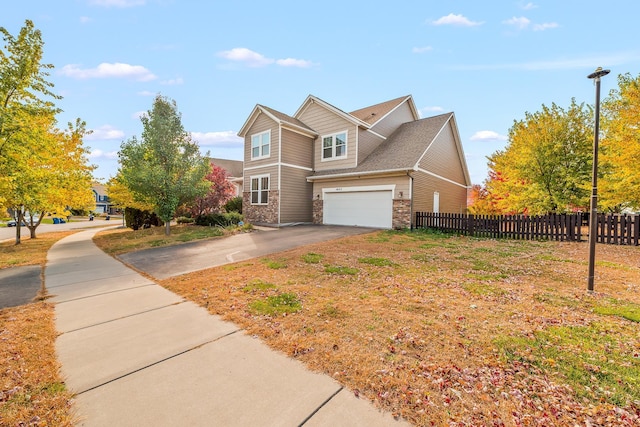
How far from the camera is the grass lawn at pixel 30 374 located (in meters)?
2.25

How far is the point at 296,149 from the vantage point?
17.9 meters

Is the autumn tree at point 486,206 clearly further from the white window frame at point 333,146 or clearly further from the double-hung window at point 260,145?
the double-hung window at point 260,145

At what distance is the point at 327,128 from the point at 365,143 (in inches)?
113

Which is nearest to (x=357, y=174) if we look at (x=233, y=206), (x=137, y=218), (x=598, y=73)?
(x=598, y=73)

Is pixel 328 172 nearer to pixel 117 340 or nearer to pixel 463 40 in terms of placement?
pixel 463 40

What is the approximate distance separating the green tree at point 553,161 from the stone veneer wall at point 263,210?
1420cm

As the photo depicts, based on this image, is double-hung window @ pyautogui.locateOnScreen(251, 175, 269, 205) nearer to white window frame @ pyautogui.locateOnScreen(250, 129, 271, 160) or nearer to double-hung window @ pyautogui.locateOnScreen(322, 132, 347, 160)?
white window frame @ pyautogui.locateOnScreen(250, 129, 271, 160)

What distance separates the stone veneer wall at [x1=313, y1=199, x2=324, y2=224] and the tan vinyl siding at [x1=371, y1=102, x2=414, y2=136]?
19.9 feet

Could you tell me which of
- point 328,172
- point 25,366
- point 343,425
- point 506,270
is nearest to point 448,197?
point 328,172

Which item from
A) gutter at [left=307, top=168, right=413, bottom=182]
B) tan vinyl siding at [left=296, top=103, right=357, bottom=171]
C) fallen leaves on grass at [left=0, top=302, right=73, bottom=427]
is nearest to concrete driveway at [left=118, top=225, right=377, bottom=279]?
fallen leaves on grass at [left=0, top=302, right=73, bottom=427]

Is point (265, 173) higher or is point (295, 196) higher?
point (265, 173)

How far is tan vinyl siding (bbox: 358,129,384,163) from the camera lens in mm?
16891

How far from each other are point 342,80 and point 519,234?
12150mm

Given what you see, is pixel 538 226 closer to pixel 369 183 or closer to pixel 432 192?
pixel 432 192
